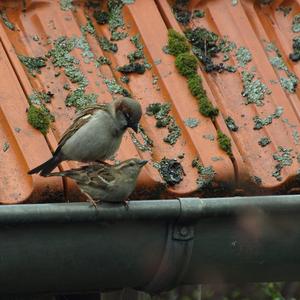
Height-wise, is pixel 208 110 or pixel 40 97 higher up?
pixel 40 97

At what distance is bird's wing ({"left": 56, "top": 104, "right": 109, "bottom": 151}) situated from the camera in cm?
424

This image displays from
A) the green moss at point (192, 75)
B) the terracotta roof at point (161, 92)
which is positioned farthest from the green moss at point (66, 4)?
the green moss at point (192, 75)

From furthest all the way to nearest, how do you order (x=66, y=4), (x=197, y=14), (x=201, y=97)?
(x=197, y=14), (x=66, y=4), (x=201, y=97)

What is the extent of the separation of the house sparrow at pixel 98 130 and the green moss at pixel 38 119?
0.29ft

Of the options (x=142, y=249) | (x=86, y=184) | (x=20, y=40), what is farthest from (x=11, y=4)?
(x=142, y=249)

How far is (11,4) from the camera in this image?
4750mm

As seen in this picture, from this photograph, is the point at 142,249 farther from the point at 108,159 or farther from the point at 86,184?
the point at 108,159

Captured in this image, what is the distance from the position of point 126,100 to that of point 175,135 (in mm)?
314

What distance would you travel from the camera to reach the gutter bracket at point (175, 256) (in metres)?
3.87

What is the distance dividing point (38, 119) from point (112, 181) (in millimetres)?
390

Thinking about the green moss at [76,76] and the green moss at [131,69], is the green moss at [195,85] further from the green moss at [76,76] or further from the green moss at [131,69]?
the green moss at [76,76]

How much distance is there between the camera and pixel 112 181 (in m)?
4.20

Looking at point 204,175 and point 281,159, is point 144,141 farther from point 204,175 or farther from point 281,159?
point 281,159

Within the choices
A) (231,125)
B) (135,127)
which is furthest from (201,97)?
(135,127)
